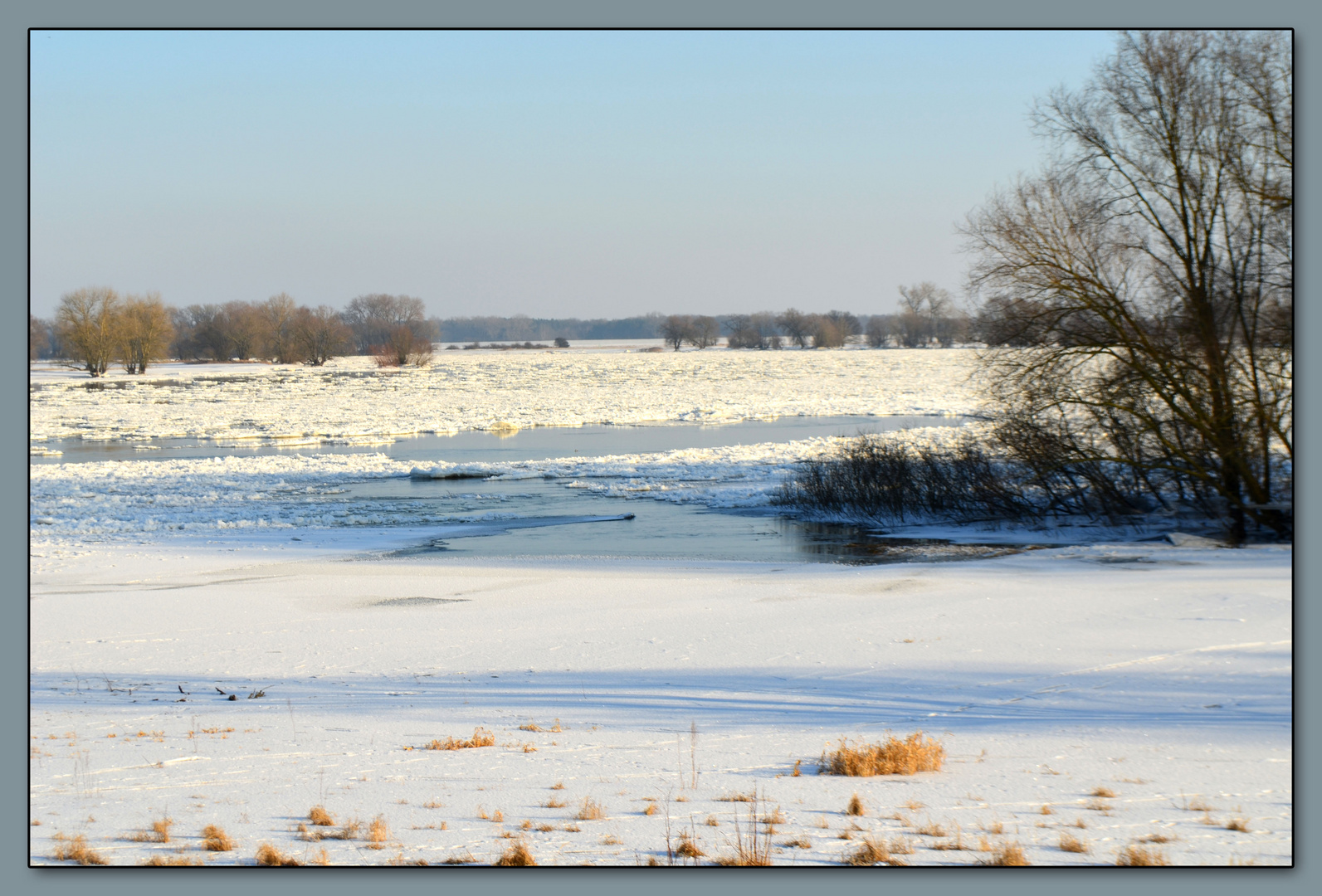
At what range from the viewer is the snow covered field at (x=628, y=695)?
5578 millimetres

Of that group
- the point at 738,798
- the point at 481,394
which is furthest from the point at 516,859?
the point at 481,394

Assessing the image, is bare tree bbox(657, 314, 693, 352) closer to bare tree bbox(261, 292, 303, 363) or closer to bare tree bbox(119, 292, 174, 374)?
bare tree bbox(261, 292, 303, 363)

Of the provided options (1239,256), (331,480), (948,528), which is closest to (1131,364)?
(1239,256)

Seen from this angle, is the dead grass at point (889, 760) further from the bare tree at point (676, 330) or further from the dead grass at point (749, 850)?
the bare tree at point (676, 330)

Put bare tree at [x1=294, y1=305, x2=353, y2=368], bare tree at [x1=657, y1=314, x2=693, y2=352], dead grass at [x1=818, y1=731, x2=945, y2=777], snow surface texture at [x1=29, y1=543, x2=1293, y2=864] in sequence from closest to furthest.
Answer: snow surface texture at [x1=29, y1=543, x2=1293, y2=864], dead grass at [x1=818, y1=731, x2=945, y2=777], bare tree at [x1=294, y1=305, x2=353, y2=368], bare tree at [x1=657, y1=314, x2=693, y2=352]

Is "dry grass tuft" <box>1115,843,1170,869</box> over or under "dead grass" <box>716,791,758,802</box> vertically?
over

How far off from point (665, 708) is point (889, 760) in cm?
238

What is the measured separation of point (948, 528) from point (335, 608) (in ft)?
41.4

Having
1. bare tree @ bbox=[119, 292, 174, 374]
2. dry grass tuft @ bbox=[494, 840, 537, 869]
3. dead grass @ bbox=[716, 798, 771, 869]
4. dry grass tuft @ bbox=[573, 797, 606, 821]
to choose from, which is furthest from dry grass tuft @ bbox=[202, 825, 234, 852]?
bare tree @ bbox=[119, 292, 174, 374]

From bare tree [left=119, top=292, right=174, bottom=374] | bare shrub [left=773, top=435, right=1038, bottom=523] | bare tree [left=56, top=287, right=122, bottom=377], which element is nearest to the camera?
bare shrub [left=773, top=435, right=1038, bottom=523]

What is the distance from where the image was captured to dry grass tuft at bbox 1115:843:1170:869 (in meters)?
5.03

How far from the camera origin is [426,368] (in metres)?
79.4

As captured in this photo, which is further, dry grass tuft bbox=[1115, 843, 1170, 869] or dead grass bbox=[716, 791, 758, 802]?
dead grass bbox=[716, 791, 758, 802]

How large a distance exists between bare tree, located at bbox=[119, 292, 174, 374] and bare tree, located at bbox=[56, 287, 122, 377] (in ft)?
2.18
